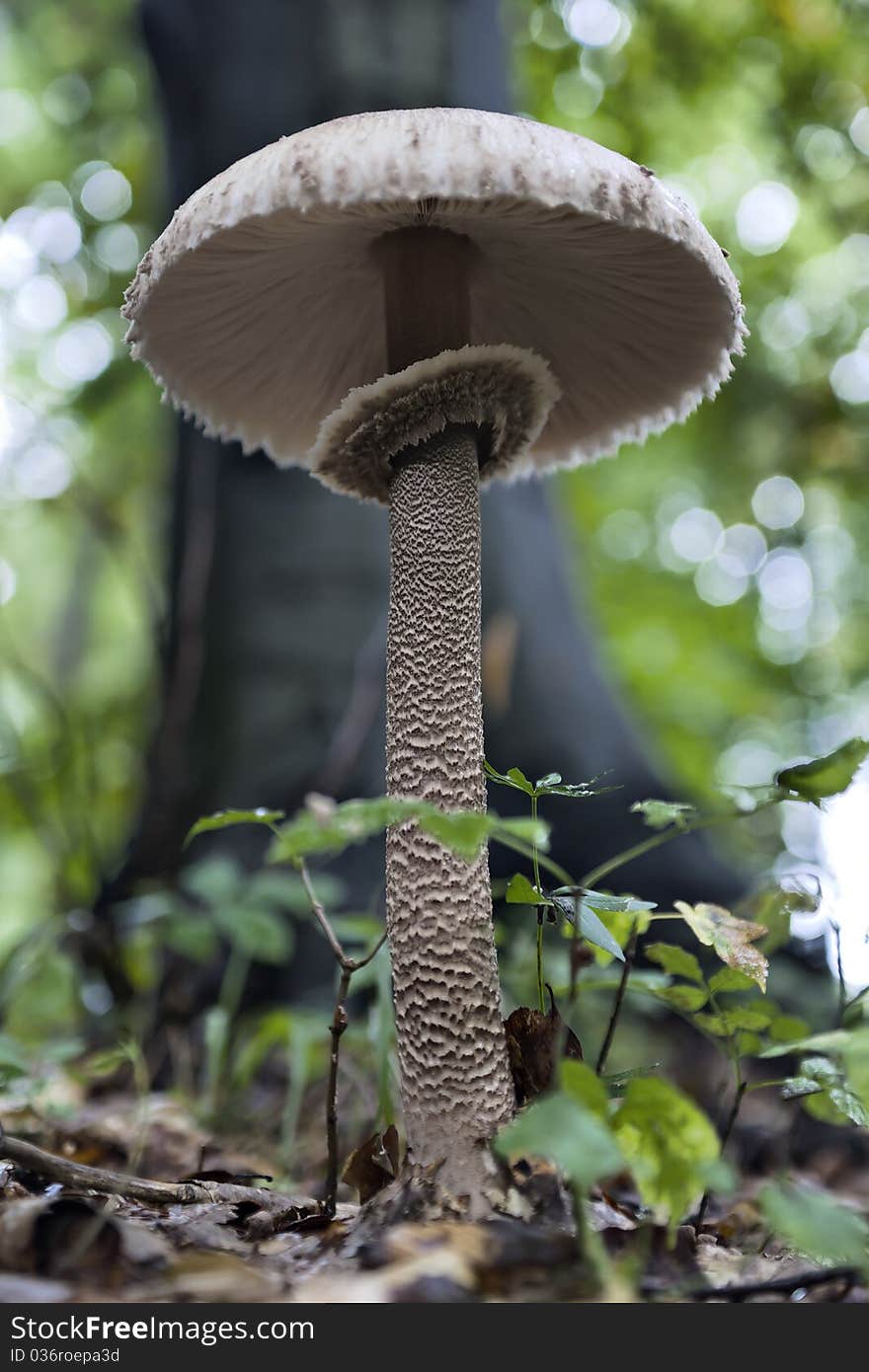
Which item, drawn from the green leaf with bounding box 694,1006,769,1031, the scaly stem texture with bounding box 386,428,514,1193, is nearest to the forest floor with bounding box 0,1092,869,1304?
the scaly stem texture with bounding box 386,428,514,1193

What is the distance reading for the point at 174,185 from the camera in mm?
4785

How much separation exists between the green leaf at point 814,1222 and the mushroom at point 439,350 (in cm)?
61

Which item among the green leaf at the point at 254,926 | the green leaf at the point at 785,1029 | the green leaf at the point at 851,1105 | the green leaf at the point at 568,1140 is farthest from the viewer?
the green leaf at the point at 254,926

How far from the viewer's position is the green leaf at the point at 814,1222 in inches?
44.3

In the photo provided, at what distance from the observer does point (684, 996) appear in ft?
5.90

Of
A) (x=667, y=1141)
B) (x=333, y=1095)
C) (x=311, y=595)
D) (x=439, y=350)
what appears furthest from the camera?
(x=311, y=595)

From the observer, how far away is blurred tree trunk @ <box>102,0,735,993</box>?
4.29m

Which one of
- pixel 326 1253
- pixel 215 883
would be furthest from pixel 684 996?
pixel 215 883

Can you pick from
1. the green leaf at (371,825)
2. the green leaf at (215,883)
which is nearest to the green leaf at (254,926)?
the green leaf at (215,883)

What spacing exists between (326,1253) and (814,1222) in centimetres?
71

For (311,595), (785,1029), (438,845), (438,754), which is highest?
(311,595)

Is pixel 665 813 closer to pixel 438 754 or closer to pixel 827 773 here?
pixel 827 773

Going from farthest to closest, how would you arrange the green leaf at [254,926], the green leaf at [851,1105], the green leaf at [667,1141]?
1. the green leaf at [254,926]
2. the green leaf at [851,1105]
3. the green leaf at [667,1141]

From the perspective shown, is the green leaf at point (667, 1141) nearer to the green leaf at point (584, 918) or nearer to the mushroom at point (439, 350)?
the green leaf at point (584, 918)
